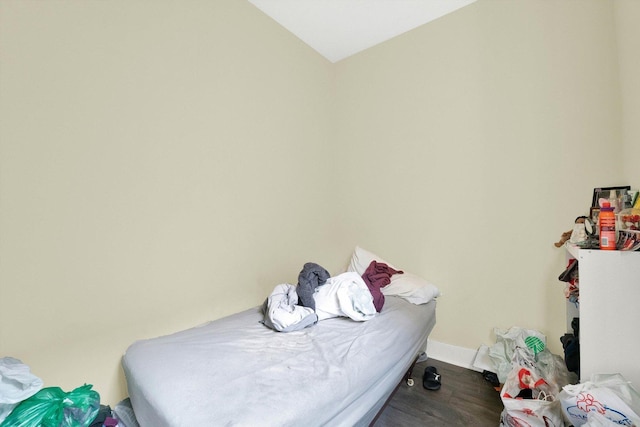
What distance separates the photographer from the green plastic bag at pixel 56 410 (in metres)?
0.90

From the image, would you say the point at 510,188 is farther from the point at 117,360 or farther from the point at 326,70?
the point at 117,360

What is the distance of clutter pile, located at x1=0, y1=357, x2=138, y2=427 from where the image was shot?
892 millimetres

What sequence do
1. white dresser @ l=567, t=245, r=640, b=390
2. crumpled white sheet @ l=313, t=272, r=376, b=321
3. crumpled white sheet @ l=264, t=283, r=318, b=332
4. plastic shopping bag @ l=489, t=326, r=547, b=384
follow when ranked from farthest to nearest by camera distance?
plastic shopping bag @ l=489, t=326, r=547, b=384
crumpled white sheet @ l=313, t=272, r=376, b=321
crumpled white sheet @ l=264, t=283, r=318, b=332
white dresser @ l=567, t=245, r=640, b=390

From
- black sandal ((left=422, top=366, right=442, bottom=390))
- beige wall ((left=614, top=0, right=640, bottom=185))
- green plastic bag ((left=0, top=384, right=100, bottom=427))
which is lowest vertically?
black sandal ((left=422, top=366, right=442, bottom=390))

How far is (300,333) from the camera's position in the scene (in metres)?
1.51

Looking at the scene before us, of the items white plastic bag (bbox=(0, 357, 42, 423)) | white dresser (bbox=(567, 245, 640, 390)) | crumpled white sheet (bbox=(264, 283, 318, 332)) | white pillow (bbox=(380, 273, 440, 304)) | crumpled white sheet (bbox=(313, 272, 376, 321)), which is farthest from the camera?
white pillow (bbox=(380, 273, 440, 304))

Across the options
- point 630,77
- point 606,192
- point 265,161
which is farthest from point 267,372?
point 630,77

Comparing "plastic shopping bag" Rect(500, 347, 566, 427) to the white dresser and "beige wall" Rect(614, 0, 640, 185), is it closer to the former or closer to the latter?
the white dresser

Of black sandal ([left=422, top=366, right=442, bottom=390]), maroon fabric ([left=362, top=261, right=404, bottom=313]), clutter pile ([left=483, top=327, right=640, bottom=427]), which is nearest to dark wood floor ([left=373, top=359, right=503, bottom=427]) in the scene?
black sandal ([left=422, top=366, right=442, bottom=390])

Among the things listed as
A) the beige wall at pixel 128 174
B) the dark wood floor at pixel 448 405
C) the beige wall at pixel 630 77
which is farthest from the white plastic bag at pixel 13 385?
the beige wall at pixel 630 77

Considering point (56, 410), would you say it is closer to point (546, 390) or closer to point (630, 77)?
point (546, 390)

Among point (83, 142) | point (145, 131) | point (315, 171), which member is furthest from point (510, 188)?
point (83, 142)

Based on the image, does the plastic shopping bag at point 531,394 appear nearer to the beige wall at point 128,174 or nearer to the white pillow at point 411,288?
the white pillow at point 411,288

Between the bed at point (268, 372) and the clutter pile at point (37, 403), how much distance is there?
0.15 metres
